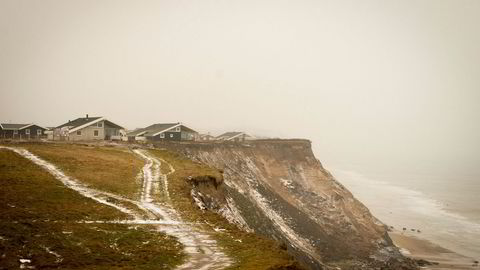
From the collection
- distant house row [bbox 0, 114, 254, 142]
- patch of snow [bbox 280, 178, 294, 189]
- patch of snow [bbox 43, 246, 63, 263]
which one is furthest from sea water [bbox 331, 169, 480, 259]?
patch of snow [bbox 43, 246, 63, 263]

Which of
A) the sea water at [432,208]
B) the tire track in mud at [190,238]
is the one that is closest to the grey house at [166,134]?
the tire track in mud at [190,238]

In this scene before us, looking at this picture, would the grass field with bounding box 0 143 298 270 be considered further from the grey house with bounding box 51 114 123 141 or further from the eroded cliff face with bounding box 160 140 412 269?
the grey house with bounding box 51 114 123 141

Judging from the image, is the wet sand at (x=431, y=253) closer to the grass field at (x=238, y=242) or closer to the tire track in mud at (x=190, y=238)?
the grass field at (x=238, y=242)

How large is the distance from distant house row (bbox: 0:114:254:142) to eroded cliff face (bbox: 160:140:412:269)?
1447 centimetres

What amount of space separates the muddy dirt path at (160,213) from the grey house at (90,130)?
1531 inches

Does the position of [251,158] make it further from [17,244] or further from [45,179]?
[17,244]

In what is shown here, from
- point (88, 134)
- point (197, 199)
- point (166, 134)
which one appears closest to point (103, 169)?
point (197, 199)

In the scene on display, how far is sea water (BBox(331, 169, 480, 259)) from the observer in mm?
90438

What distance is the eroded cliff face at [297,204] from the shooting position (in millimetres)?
58312

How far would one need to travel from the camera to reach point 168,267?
16.3 meters

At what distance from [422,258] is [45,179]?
69.5 metres

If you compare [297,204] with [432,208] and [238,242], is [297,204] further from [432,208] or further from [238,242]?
[432,208]

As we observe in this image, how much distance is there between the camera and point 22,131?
90.5 m

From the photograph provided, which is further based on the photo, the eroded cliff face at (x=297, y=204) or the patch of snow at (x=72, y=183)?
the eroded cliff face at (x=297, y=204)
